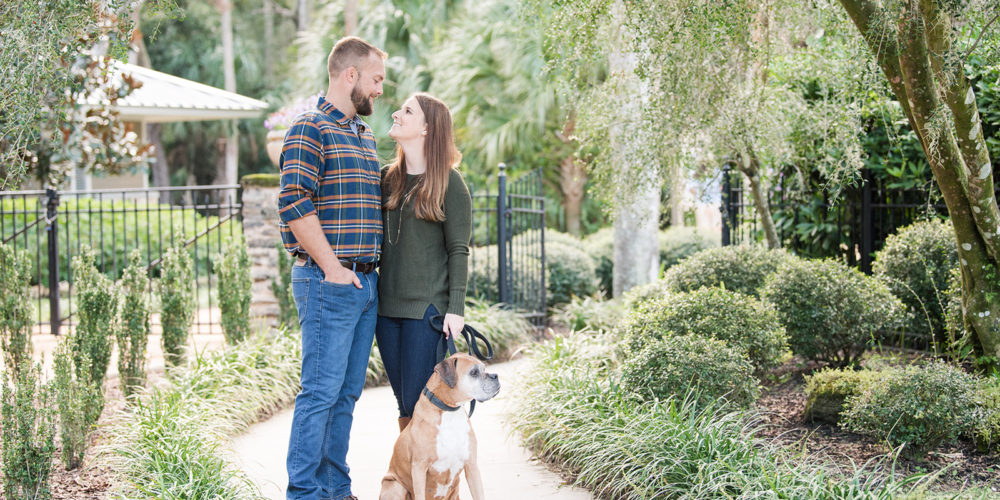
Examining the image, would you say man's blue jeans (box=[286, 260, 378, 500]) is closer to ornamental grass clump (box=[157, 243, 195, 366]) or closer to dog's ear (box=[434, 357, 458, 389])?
dog's ear (box=[434, 357, 458, 389])

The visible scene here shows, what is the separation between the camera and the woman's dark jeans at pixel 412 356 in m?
3.55

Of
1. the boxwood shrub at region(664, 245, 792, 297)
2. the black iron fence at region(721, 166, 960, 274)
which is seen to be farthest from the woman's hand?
the black iron fence at region(721, 166, 960, 274)

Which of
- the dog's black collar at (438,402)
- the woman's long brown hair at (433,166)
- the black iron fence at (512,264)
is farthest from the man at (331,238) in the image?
the black iron fence at (512,264)

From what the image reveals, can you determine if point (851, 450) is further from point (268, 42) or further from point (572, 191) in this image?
point (268, 42)

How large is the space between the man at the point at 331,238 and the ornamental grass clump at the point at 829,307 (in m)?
3.37

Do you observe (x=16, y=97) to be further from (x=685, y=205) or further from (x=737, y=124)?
(x=685, y=205)

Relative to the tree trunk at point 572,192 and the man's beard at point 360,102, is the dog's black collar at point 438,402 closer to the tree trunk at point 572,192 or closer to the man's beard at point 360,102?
the man's beard at point 360,102

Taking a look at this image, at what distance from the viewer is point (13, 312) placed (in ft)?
17.8

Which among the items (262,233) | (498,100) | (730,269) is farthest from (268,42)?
(730,269)

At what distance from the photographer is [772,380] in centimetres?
625

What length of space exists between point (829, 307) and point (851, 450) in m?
1.46

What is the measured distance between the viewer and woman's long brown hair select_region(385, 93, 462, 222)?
348 cm

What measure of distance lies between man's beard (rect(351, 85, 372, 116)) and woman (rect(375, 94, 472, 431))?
151 millimetres

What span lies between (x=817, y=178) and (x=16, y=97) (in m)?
7.09
